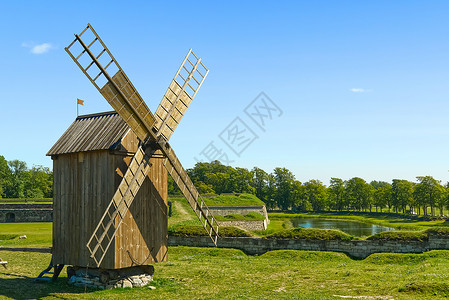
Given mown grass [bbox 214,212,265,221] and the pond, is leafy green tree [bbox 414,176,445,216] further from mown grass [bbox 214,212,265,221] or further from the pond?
mown grass [bbox 214,212,265,221]

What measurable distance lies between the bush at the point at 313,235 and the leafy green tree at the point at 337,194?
3112 inches

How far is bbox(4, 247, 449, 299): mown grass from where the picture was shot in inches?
573

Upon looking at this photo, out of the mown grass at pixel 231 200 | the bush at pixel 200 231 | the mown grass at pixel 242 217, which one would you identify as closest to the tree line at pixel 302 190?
the mown grass at pixel 231 200

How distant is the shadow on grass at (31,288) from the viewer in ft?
47.9

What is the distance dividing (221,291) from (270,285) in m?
2.26

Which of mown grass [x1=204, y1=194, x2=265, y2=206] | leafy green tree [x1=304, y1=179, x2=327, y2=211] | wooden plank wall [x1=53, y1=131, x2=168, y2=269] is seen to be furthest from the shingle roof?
leafy green tree [x1=304, y1=179, x2=327, y2=211]

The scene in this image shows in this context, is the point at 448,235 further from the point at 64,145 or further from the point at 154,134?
the point at 64,145

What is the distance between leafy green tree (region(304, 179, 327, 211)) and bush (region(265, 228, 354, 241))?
81.9 m

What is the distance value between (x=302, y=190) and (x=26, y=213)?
71.1 meters

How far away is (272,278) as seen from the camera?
18141 mm

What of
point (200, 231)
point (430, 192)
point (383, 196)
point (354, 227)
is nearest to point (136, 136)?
point (200, 231)

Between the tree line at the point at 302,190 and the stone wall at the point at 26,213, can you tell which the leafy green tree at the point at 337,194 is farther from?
the stone wall at the point at 26,213

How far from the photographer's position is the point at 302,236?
85.5 ft

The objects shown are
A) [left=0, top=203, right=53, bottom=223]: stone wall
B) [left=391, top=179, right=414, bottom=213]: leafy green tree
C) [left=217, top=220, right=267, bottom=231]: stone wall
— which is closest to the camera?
[left=217, top=220, right=267, bottom=231]: stone wall
